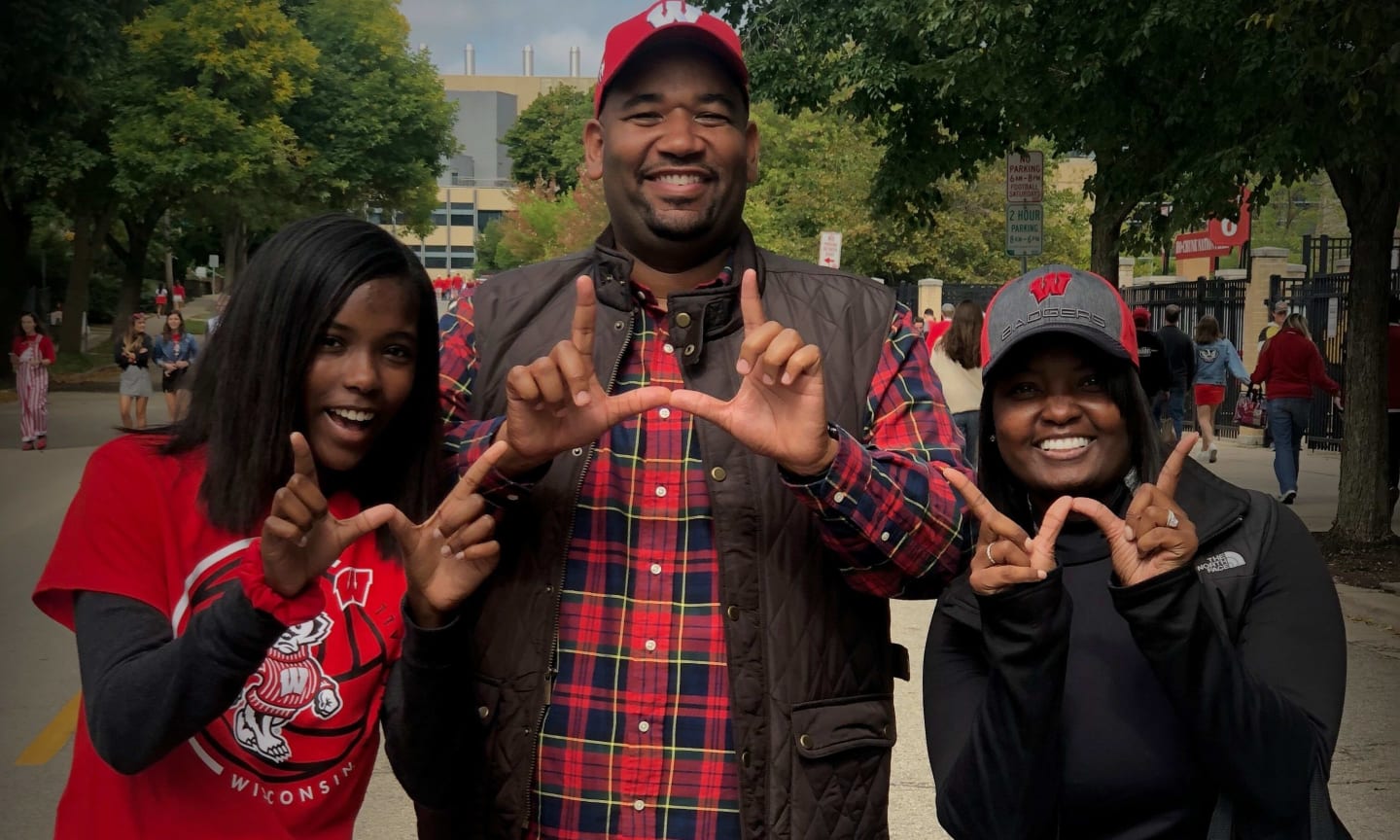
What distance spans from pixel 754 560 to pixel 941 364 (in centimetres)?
917

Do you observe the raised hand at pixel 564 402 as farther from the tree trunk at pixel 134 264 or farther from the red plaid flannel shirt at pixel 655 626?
the tree trunk at pixel 134 264

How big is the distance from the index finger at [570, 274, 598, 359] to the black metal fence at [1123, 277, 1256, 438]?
22.9 metres

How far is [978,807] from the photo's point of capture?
7.47ft

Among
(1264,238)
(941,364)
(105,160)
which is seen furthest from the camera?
(1264,238)

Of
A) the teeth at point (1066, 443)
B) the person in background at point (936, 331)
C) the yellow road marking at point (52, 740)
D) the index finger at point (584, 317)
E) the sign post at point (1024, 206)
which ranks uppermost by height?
the sign post at point (1024, 206)

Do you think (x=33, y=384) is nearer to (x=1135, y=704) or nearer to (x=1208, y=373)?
(x=1208, y=373)

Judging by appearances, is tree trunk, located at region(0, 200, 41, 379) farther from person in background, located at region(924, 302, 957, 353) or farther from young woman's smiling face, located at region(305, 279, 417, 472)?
young woman's smiling face, located at region(305, 279, 417, 472)

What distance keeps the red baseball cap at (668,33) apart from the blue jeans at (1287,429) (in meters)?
12.8

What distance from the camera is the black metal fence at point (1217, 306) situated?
24000 millimetres

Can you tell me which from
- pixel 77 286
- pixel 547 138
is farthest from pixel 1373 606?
pixel 547 138

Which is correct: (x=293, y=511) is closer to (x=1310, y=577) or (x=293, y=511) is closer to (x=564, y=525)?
(x=564, y=525)

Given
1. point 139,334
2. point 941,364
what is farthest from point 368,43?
point 941,364

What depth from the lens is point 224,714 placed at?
2338mm

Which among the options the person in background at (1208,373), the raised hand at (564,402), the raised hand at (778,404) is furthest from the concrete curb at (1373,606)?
the person in background at (1208,373)
